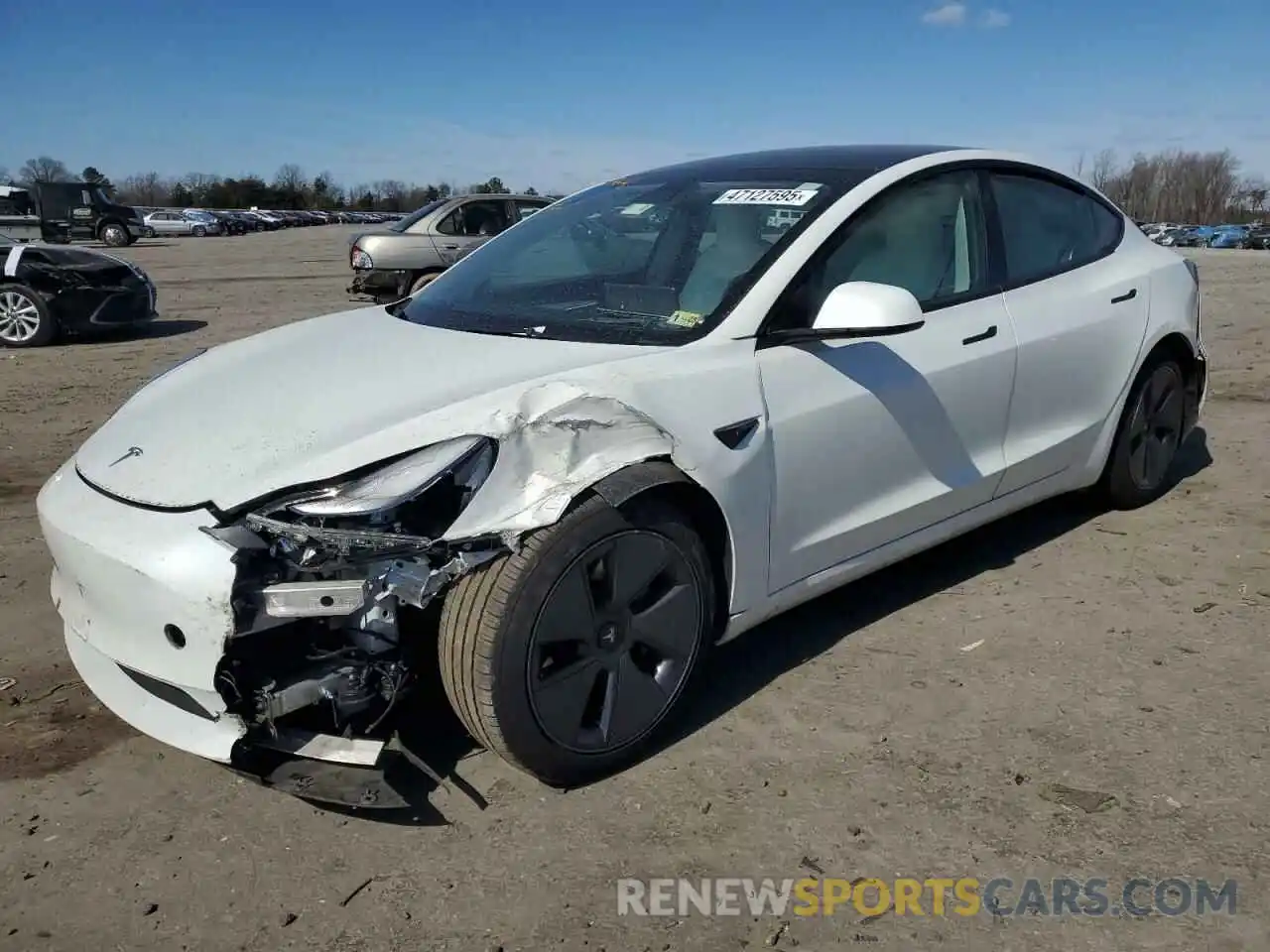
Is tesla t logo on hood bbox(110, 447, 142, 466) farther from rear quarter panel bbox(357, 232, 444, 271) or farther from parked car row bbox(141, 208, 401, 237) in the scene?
parked car row bbox(141, 208, 401, 237)

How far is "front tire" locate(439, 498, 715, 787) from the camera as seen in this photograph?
242 centimetres

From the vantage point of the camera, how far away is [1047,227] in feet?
13.2

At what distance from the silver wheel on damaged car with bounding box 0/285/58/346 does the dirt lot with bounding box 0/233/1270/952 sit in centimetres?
732

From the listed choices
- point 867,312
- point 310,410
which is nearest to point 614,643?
point 310,410

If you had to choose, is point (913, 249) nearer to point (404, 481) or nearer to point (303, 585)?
point (404, 481)

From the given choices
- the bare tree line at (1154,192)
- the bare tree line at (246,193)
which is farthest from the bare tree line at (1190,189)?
the bare tree line at (246,193)

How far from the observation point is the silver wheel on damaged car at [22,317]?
1016 centimetres

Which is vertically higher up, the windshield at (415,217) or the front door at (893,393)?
the windshield at (415,217)

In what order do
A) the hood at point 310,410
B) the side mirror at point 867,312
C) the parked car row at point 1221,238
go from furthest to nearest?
the parked car row at point 1221,238
the side mirror at point 867,312
the hood at point 310,410

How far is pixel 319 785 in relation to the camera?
2.44m

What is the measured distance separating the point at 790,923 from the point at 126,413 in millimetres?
2344

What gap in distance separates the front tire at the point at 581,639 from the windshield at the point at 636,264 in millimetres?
637

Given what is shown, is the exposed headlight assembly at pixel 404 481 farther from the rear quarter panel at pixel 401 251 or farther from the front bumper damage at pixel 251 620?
the rear quarter panel at pixel 401 251

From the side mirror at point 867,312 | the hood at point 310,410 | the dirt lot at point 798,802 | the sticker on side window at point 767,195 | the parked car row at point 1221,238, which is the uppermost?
the parked car row at point 1221,238
